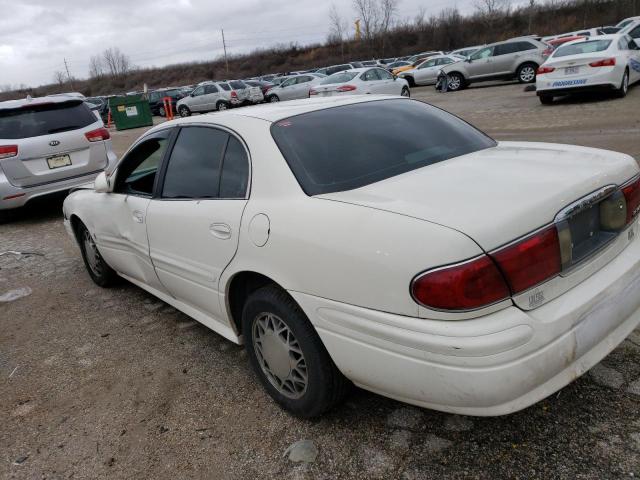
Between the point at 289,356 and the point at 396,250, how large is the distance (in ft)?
3.01

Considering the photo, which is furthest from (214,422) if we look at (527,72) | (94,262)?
(527,72)

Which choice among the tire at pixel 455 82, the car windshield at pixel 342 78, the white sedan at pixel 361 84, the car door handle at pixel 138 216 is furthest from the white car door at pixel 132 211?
the tire at pixel 455 82

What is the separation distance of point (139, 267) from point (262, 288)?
1.56 m

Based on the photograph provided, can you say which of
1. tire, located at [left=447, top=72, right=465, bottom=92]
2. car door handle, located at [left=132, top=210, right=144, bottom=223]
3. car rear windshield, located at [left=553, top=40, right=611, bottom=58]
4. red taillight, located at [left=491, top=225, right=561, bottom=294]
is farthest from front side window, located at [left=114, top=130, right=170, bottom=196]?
tire, located at [left=447, top=72, right=465, bottom=92]

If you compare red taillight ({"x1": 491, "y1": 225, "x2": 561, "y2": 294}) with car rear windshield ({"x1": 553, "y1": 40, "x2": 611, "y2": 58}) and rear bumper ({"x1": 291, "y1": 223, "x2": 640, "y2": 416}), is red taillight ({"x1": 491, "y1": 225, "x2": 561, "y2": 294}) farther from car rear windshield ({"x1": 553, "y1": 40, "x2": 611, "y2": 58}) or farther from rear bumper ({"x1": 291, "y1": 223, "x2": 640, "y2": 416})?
car rear windshield ({"x1": 553, "y1": 40, "x2": 611, "y2": 58})

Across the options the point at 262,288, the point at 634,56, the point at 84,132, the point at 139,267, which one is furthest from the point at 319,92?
the point at 262,288

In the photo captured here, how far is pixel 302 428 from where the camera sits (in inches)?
101

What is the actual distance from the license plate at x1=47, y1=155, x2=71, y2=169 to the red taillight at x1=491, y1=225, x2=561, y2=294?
7.05 m

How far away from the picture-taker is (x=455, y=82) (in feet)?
70.3

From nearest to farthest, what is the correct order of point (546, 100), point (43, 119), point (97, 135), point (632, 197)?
point (632, 197) → point (43, 119) → point (97, 135) → point (546, 100)

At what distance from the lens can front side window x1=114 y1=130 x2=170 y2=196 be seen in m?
3.62

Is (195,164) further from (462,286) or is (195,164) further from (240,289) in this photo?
(462,286)

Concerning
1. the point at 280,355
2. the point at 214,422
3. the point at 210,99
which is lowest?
the point at 214,422

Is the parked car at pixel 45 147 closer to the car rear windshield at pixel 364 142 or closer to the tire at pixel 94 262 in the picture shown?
the tire at pixel 94 262
